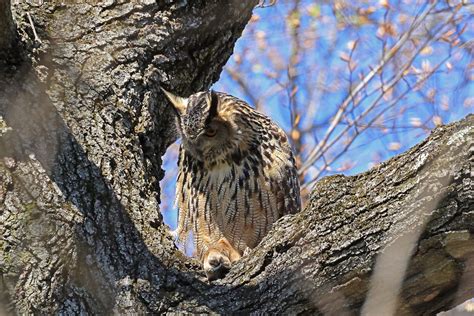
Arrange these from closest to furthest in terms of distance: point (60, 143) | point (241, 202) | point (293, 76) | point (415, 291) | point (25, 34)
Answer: point (415, 291), point (60, 143), point (25, 34), point (241, 202), point (293, 76)

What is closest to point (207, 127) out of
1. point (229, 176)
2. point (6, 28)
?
point (229, 176)

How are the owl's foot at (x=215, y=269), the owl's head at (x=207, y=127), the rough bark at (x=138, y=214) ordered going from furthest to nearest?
the owl's head at (x=207, y=127) → the owl's foot at (x=215, y=269) → the rough bark at (x=138, y=214)

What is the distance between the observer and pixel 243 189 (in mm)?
3846

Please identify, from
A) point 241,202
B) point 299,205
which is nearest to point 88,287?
point 241,202

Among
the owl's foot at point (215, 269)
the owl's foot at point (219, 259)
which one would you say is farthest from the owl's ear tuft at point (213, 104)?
the owl's foot at point (215, 269)

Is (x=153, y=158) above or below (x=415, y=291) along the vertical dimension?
above

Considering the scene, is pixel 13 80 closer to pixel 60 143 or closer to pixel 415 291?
pixel 60 143

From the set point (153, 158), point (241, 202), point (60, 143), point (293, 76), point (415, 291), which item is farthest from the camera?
point (293, 76)

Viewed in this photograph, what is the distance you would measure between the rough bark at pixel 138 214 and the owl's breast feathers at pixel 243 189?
21.6 inches

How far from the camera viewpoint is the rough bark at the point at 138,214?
226cm

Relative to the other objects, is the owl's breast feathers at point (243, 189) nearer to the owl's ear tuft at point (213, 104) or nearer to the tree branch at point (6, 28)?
the owl's ear tuft at point (213, 104)

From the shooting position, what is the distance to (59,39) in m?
3.19

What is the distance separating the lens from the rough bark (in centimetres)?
226

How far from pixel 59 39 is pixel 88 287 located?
1115 mm
